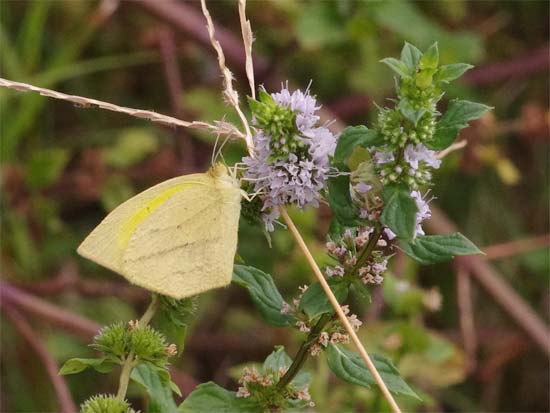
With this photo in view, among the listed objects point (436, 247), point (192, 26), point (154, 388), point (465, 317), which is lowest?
point (154, 388)

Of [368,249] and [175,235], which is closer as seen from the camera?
[368,249]

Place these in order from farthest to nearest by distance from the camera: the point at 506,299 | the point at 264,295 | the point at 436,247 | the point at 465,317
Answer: the point at 506,299
the point at 465,317
the point at 264,295
the point at 436,247

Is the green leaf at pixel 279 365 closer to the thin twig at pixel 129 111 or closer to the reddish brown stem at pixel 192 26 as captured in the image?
the thin twig at pixel 129 111

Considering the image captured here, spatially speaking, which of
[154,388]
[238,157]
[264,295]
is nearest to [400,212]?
[264,295]

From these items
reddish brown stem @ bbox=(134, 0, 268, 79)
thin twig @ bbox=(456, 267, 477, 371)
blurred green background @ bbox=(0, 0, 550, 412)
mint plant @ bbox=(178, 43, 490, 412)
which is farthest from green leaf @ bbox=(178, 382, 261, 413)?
reddish brown stem @ bbox=(134, 0, 268, 79)

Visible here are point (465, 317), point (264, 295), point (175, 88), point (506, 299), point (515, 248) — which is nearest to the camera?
point (264, 295)

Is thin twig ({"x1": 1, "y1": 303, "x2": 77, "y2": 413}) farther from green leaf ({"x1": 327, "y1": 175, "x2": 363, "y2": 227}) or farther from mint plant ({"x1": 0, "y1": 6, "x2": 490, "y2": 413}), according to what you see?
green leaf ({"x1": 327, "y1": 175, "x2": 363, "y2": 227})

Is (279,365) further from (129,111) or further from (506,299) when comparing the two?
(506,299)
